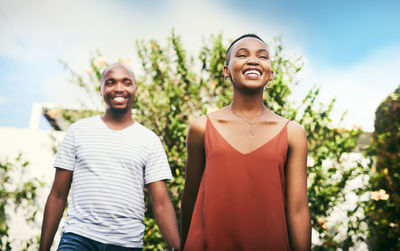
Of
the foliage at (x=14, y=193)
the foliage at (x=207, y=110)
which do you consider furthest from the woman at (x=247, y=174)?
the foliage at (x=14, y=193)

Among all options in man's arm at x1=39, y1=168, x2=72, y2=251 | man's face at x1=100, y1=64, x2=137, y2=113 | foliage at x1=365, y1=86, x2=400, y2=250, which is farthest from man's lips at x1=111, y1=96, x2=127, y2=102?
foliage at x1=365, y1=86, x2=400, y2=250

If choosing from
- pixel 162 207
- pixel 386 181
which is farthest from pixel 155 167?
pixel 386 181

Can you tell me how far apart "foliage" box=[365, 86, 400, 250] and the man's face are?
10.8 ft

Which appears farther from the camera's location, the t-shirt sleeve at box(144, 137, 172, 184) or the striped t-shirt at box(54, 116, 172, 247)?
the t-shirt sleeve at box(144, 137, 172, 184)

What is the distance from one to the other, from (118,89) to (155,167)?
629mm

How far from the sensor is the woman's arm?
5.73 feet

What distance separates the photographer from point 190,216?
175 cm

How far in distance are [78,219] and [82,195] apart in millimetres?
149

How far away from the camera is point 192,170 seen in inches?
69.3

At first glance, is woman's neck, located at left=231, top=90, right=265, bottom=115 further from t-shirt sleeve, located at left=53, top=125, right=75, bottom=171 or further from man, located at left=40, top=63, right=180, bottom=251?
t-shirt sleeve, located at left=53, top=125, right=75, bottom=171

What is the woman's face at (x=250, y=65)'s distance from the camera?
1.69 meters

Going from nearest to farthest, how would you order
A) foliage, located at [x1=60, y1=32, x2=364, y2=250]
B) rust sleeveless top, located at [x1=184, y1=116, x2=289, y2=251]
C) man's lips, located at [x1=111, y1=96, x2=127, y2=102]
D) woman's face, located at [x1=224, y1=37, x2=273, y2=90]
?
1. rust sleeveless top, located at [x1=184, y1=116, x2=289, y2=251]
2. woman's face, located at [x1=224, y1=37, x2=273, y2=90]
3. man's lips, located at [x1=111, y1=96, x2=127, y2=102]
4. foliage, located at [x1=60, y1=32, x2=364, y2=250]

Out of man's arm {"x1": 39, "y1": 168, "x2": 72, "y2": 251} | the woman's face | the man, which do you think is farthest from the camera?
man's arm {"x1": 39, "y1": 168, "x2": 72, "y2": 251}

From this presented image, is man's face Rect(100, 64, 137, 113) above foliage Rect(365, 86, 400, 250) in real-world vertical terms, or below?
above
